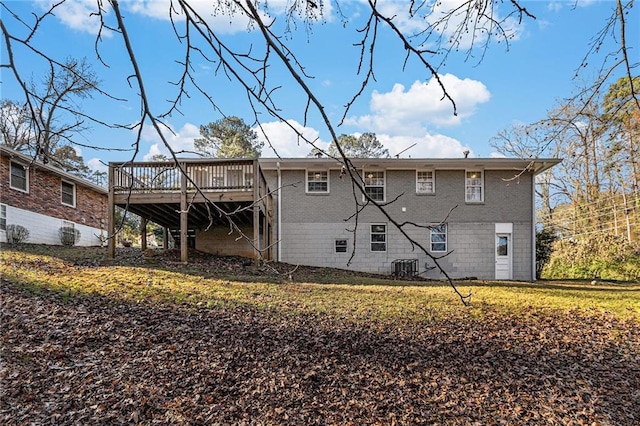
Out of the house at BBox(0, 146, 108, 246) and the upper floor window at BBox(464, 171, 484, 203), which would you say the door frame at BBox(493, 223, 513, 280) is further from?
the house at BBox(0, 146, 108, 246)

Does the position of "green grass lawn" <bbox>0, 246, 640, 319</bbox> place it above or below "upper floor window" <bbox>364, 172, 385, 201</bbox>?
below

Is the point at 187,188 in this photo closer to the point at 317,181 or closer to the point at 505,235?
the point at 317,181

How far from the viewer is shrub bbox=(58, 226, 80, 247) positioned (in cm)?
1484

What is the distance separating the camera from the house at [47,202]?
41.0 ft

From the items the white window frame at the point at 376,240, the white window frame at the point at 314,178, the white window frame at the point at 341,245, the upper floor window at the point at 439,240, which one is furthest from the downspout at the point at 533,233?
the white window frame at the point at 314,178

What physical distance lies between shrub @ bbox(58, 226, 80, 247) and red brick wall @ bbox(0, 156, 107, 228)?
1.45ft

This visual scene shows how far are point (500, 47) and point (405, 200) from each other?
11.4 metres

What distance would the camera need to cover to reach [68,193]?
15.8 m

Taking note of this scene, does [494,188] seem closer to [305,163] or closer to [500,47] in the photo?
[305,163]

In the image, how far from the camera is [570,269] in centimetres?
1611

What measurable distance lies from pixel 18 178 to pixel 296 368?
1369 centimetres

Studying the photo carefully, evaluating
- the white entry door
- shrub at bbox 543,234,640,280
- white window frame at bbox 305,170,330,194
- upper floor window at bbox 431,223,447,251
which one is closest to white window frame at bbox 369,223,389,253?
upper floor window at bbox 431,223,447,251

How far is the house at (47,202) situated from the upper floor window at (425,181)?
1042 cm

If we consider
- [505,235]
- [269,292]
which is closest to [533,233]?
[505,235]
